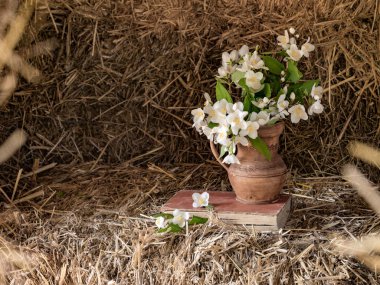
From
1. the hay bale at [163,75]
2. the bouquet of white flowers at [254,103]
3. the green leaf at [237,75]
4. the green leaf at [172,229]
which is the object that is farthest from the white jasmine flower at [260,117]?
the hay bale at [163,75]

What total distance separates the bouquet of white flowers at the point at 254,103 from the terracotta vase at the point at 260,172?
30 millimetres

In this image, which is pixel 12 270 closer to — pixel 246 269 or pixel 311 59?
pixel 246 269

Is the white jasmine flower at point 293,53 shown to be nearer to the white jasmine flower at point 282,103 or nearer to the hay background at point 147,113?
the white jasmine flower at point 282,103

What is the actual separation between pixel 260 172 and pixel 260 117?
0.14 meters

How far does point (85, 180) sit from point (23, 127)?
295 mm

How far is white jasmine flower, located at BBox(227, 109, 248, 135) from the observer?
5.63 ft

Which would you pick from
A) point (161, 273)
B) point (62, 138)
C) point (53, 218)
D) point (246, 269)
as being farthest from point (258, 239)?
point (62, 138)

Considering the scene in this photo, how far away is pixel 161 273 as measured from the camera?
1.66m

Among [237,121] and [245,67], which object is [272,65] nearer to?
[245,67]

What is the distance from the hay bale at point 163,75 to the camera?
2.21m

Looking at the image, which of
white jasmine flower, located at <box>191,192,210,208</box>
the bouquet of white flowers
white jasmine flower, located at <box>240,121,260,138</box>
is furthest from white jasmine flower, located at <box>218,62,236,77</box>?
white jasmine flower, located at <box>191,192,210,208</box>

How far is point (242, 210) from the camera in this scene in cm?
180

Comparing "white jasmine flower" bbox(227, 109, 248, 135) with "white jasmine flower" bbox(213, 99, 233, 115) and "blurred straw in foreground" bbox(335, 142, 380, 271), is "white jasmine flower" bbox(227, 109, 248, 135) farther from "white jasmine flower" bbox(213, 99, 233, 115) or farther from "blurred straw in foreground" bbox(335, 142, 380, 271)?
"blurred straw in foreground" bbox(335, 142, 380, 271)

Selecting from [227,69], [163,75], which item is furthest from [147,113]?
[227,69]
